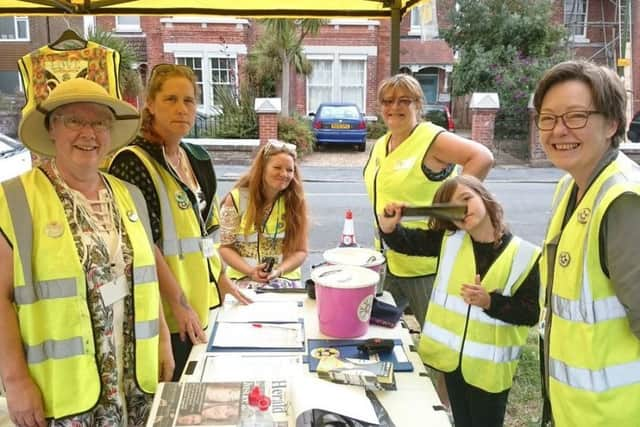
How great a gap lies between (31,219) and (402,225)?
1488mm

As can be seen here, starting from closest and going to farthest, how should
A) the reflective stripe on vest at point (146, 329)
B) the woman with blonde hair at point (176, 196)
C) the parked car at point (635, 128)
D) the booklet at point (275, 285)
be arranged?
the reflective stripe on vest at point (146, 329)
the woman with blonde hair at point (176, 196)
the booklet at point (275, 285)
the parked car at point (635, 128)

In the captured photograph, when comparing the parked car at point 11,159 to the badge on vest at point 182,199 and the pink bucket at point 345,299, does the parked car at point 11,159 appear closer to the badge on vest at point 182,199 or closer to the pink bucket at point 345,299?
the badge on vest at point 182,199

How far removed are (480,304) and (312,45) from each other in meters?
16.7

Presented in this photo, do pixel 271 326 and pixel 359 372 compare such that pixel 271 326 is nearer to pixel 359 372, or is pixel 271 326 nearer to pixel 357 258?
pixel 357 258

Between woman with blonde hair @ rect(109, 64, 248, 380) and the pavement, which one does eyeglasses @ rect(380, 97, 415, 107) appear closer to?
woman with blonde hair @ rect(109, 64, 248, 380)

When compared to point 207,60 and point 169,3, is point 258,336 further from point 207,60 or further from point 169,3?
point 207,60

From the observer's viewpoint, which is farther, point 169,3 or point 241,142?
point 241,142

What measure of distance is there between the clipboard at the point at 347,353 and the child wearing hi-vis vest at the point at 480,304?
200mm

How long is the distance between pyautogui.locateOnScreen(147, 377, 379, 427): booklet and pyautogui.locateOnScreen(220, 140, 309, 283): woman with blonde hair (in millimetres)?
1166

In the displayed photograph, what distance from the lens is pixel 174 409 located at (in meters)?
1.50

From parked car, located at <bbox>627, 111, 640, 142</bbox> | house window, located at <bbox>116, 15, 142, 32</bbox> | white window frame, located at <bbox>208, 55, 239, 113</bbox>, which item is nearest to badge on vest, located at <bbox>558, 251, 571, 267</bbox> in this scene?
parked car, located at <bbox>627, 111, 640, 142</bbox>

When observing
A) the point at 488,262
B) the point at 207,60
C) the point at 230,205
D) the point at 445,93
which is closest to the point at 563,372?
the point at 488,262

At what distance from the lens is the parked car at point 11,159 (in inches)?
253

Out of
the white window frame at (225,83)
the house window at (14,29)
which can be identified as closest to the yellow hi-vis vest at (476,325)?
the white window frame at (225,83)
